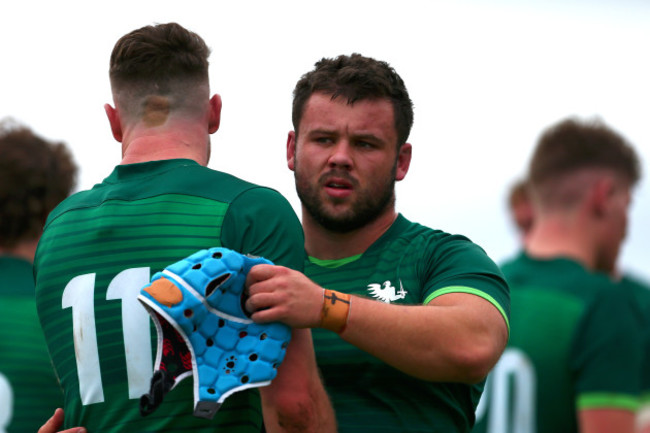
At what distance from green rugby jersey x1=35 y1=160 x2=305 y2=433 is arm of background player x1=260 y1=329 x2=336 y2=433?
109 millimetres

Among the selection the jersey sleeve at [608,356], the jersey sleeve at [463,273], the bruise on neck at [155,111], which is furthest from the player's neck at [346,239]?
the jersey sleeve at [608,356]

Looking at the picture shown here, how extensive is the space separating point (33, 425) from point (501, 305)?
2589 millimetres

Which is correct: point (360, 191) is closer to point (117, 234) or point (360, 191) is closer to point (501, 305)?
point (501, 305)

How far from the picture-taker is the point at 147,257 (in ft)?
→ 9.80

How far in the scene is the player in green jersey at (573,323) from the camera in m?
5.47

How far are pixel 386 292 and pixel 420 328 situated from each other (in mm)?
587

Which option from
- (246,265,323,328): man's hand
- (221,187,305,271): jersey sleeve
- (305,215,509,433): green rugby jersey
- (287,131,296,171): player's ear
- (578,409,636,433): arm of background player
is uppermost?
(287,131,296,171): player's ear

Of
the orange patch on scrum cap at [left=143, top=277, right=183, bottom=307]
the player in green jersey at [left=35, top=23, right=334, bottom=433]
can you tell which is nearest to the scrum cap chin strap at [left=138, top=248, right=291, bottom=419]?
the orange patch on scrum cap at [left=143, top=277, right=183, bottom=307]

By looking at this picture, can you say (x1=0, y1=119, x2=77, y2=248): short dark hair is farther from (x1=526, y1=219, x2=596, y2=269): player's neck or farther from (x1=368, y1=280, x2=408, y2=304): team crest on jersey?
(x1=526, y1=219, x2=596, y2=269): player's neck

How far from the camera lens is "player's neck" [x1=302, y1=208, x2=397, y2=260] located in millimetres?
3984

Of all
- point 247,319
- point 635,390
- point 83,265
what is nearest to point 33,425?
point 83,265

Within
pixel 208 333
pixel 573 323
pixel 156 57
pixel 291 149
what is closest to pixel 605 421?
pixel 573 323

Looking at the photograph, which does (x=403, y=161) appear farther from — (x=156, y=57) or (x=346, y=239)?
(x=156, y=57)

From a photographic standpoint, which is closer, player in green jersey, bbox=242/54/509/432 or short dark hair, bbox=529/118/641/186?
player in green jersey, bbox=242/54/509/432
